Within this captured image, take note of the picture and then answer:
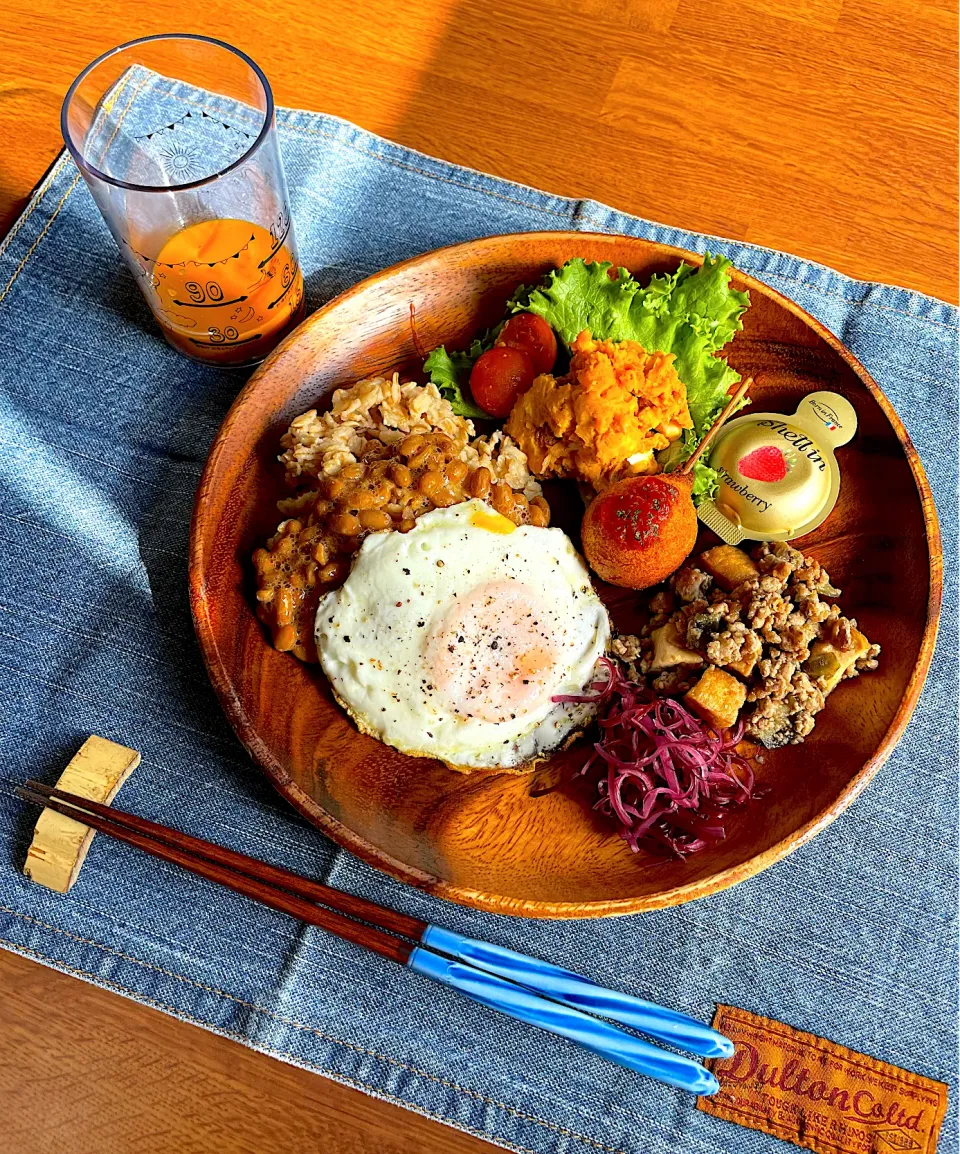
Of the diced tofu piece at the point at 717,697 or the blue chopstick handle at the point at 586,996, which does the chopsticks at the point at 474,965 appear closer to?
the blue chopstick handle at the point at 586,996

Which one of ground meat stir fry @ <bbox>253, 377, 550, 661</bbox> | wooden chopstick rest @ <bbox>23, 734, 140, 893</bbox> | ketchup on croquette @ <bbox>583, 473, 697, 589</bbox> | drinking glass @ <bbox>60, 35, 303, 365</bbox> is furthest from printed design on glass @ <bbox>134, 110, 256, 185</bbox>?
wooden chopstick rest @ <bbox>23, 734, 140, 893</bbox>

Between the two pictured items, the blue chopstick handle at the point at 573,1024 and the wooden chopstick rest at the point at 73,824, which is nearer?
the blue chopstick handle at the point at 573,1024

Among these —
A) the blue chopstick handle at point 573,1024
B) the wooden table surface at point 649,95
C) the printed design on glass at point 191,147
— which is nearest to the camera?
the blue chopstick handle at point 573,1024

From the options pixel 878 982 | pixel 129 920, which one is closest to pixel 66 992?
pixel 129 920

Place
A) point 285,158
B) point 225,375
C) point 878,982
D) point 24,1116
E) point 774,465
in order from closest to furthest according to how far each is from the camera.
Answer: point 24,1116 → point 878,982 → point 774,465 → point 225,375 → point 285,158

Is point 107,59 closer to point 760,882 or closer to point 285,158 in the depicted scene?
point 285,158

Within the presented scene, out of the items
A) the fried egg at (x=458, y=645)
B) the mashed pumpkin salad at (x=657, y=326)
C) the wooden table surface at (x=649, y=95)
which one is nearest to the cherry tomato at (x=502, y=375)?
the mashed pumpkin salad at (x=657, y=326)
